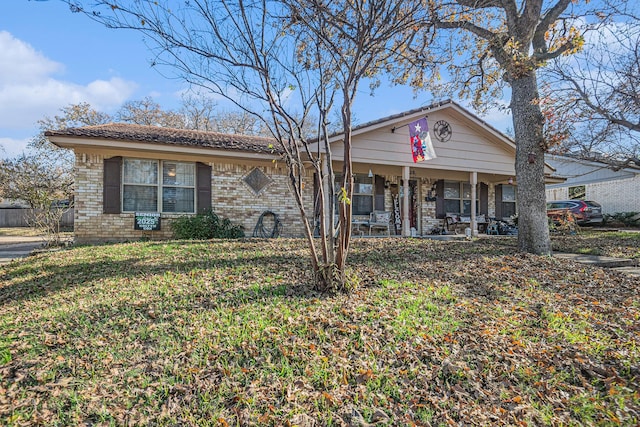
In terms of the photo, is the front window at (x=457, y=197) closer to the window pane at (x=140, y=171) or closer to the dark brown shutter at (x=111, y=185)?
the window pane at (x=140, y=171)

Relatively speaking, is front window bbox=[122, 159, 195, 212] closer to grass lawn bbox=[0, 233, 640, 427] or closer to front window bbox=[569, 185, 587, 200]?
grass lawn bbox=[0, 233, 640, 427]

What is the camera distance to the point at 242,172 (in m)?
10.1

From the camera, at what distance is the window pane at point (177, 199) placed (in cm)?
956

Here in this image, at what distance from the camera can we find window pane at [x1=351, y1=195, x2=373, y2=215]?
11727 millimetres

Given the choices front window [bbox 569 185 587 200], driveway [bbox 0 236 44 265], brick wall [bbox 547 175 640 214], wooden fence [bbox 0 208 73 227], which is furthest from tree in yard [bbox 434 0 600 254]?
wooden fence [bbox 0 208 73 227]

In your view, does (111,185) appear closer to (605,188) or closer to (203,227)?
(203,227)

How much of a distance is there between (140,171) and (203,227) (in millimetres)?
2540

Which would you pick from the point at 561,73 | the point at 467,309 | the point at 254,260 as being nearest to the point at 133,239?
the point at 254,260

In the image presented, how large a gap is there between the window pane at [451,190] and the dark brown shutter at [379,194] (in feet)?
9.69

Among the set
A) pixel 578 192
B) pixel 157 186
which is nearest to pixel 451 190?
pixel 157 186

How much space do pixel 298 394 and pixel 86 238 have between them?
8.98 m

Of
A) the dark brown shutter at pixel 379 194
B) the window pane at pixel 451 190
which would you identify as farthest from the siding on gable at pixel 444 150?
the window pane at pixel 451 190

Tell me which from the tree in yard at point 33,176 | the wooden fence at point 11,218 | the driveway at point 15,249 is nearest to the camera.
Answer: the driveway at point 15,249

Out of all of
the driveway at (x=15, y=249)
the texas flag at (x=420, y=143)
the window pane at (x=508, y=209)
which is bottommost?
the driveway at (x=15, y=249)
